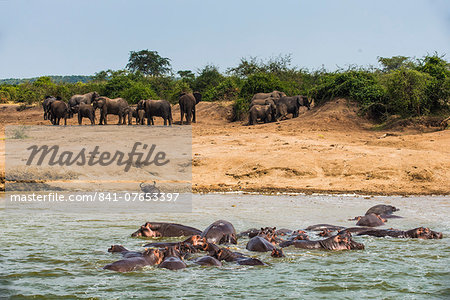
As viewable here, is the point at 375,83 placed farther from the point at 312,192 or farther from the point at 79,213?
the point at 79,213

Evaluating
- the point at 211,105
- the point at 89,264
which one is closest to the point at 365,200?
the point at 89,264

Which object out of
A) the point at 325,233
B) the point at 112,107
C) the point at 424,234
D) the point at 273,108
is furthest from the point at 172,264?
the point at 112,107

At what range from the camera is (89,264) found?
7008mm

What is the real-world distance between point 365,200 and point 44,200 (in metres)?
7.12

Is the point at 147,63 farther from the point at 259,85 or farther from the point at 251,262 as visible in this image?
the point at 251,262

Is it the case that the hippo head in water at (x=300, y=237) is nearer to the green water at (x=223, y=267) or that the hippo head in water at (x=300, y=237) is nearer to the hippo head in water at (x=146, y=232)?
the green water at (x=223, y=267)

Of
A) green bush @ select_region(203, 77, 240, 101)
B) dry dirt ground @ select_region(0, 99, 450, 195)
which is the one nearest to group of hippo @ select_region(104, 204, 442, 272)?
dry dirt ground @ select_region(0, 99, 450, 195)

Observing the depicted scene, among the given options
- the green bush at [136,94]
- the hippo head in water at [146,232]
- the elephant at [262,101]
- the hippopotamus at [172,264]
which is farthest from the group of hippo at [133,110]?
the hippopotamus at [172,264]

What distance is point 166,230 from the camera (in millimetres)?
9008

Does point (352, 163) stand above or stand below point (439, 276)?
above

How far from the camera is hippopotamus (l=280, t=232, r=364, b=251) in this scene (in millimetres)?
7770

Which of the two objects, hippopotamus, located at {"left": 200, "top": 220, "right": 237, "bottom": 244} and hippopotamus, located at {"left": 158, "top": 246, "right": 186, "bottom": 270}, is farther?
hippopotamus, located at {"left": 200, "top": 220, "right": 237, "bottom": 244}

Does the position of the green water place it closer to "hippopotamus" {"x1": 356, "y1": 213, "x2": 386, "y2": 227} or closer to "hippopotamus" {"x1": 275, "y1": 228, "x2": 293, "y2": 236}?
"hippopotamus" {"x1": 356, "y1": 213, "x2": 386, "y2": 227}

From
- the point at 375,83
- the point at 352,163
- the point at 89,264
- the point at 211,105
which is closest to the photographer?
the point at 89,264
